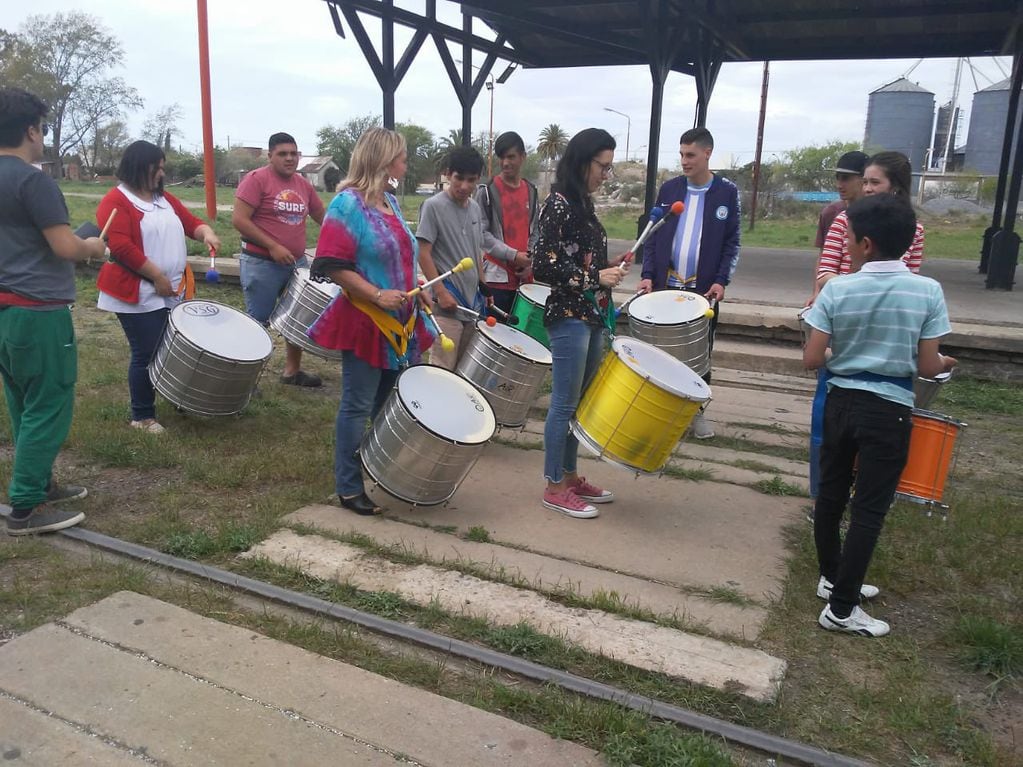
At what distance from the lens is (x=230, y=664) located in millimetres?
2748

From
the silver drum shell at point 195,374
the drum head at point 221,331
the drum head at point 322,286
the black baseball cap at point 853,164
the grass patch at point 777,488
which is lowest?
the grass patch at point 777,488

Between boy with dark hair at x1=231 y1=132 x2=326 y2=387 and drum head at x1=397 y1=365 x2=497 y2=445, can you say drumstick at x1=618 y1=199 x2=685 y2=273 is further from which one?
boy with dark hair at x1=231 y1=132 x2=326 y2=387

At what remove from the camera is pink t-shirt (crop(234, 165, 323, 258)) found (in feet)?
19.1

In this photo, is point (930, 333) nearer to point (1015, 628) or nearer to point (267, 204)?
point (1015, 628)

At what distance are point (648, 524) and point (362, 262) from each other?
1.91 metres

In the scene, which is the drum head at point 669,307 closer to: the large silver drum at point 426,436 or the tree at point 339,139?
the large silver drum at point 426,436

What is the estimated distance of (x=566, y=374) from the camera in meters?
3.98

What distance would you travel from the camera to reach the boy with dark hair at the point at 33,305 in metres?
3.44

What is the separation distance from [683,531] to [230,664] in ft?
7.26

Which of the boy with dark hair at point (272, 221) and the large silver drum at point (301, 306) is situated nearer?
the large silver drum at point (301, 306)

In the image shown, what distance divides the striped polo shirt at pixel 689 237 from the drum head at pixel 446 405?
1892 mm

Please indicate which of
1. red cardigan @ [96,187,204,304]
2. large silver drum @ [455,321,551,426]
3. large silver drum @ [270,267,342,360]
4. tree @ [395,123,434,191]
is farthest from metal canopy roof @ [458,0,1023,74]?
tree @ [395,123,434,191]

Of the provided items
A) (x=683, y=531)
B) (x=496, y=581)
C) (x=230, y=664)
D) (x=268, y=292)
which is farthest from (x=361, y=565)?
(x=268, y=292)

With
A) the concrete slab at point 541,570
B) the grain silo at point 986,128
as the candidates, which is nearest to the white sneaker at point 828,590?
the concrete slab at point 541,570
